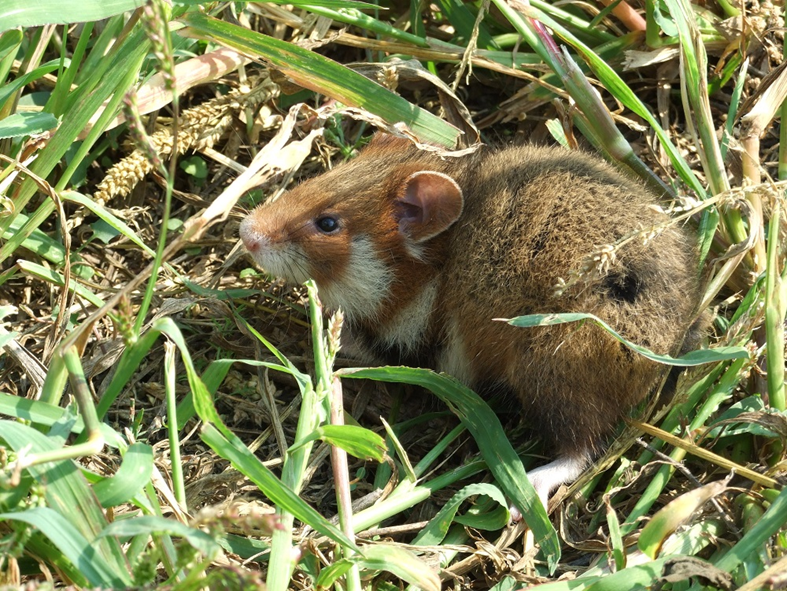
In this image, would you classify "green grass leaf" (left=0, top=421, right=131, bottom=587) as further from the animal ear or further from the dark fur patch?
the dark fur patch

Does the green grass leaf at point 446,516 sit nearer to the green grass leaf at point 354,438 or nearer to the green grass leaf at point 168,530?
the green grass leaf at point 354,438

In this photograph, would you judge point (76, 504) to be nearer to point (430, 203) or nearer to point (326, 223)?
point (326, 223)

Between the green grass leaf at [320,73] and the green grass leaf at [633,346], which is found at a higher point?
the green grass leaf at [320,73]

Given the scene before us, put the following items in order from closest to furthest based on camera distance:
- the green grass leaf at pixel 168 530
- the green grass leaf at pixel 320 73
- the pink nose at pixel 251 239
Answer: the green grass leaf at pixel 168 530 → the green grass leaf at pixel 320 73 → the pink nose at pixel 251 239

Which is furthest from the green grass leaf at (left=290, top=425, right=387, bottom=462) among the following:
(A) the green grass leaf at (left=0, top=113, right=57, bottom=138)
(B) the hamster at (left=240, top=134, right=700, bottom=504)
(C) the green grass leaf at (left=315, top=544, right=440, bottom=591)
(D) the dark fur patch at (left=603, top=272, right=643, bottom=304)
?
(A) the green grass leaf at (left=0, top=113, right=57, bottom=138)

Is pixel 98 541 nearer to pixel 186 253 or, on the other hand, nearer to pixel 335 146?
pixel 186 253

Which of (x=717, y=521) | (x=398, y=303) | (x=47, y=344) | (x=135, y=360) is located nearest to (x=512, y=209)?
(x=398, y=303)

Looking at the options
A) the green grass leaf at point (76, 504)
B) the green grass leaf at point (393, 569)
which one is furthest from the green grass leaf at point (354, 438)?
the green grass leaf at point (76, 504)
